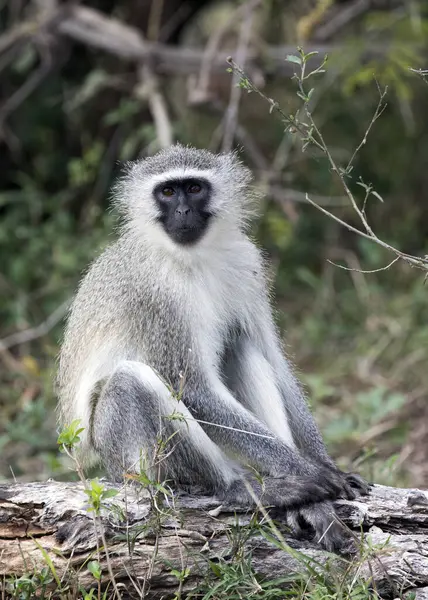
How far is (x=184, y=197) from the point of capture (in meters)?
5.34

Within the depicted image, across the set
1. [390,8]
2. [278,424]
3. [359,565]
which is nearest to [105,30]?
[390,8]

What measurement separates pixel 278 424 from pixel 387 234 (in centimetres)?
581

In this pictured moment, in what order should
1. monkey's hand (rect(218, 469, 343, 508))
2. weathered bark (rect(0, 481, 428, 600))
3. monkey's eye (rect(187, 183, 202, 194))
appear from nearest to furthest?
weathered bark (rect(0, 481, 428, 600)), monkey's hand (rect(218, 469, 343, 508)), monkey's eye (rect(187, 183, 202, 194))

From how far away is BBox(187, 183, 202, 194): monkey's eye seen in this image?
5.38m

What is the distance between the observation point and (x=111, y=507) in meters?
4.32

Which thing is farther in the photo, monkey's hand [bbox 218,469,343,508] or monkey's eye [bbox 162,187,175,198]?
monkey's eye [bbox 162,187,175,198]

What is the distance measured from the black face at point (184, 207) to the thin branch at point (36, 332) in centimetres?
319

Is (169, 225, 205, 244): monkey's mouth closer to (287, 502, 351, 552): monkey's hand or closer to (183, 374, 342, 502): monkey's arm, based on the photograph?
(183, 374, 342, 502): monkey's arm

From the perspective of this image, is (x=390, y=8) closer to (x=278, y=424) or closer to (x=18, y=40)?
(x=18, y=40)

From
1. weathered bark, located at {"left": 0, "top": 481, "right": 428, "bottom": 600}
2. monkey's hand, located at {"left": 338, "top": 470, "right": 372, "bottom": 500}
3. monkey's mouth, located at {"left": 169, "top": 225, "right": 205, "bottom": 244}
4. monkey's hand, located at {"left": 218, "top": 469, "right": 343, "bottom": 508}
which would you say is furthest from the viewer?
monkey's mouth, located at {"left": 169, "top": 225, "right": 205, "bottom": 244}

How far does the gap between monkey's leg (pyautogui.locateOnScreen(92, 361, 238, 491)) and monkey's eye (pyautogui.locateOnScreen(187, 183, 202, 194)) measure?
116cm

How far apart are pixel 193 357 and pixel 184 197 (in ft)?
3.20

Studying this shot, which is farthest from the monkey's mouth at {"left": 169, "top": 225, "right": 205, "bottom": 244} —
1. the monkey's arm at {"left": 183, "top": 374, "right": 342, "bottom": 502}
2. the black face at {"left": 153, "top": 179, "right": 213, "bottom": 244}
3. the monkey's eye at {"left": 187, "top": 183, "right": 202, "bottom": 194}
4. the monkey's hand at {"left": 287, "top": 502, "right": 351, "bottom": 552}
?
the monkey's hand at {"left": 287, "top": 502, "right": 351, "bottom": 552}

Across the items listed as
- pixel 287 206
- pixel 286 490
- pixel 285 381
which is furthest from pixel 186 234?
pixel 287 206
